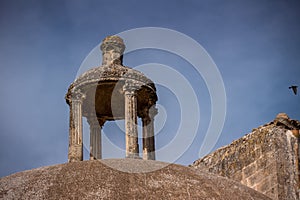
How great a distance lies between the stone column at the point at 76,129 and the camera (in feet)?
37.4

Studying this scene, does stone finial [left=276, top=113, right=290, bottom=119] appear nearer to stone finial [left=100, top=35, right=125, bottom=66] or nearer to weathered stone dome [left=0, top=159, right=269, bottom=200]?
stone finial [left=100, top=35, right=125, bottom=66]

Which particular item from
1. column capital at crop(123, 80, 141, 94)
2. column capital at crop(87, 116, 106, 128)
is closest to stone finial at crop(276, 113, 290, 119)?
column capital at crop(123, 80, 141, 94)

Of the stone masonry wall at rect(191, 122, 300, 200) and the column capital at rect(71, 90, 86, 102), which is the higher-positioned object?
the column capital at rect(71, 90, 86, 102)

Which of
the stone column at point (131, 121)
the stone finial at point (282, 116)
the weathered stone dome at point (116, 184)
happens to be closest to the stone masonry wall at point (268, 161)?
the stone finial at point (282, 116)

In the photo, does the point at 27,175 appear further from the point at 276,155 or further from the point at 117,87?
the point at 276,155

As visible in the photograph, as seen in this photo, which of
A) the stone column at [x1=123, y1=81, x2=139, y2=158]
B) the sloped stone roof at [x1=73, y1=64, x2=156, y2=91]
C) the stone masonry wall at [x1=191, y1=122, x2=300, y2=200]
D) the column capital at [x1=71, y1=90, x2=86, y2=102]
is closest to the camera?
the stone column at [x1=123, y1=81, x2=139, y2=158]

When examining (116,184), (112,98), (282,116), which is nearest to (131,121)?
(112,98)

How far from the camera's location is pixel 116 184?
7.41 meters

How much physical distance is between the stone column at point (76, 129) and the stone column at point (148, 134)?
139 cm

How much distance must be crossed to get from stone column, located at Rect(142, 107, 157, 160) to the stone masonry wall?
2245mm

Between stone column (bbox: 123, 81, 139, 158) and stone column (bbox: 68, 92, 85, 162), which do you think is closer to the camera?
stone column (bbox: 123, 81, 139, 158)

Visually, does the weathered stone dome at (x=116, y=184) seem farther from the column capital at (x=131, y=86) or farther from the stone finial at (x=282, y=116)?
the stone finial at (x=282, y=116)

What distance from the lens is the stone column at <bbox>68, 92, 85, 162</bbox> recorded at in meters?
11.4

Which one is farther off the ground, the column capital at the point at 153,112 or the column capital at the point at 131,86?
the column capital at the point at 131,86
